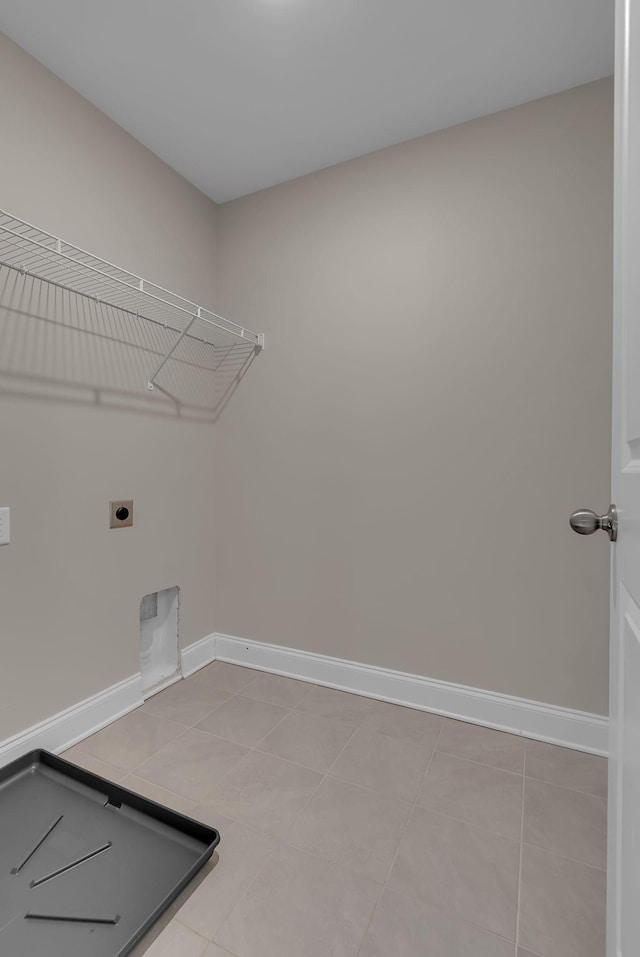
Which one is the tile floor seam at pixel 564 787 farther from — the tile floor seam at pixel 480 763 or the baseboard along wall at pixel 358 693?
the baseboard along wall at pixel 358 693

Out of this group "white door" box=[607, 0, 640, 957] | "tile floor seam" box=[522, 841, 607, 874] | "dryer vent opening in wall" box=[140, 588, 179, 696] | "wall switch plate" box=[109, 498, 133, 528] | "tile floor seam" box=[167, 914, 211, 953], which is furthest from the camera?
"dryer vent opening in wall" box=[140, 588, 179, 696]

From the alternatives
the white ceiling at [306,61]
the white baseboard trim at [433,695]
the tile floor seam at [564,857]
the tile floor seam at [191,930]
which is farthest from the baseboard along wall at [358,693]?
the white ceiling at [306,61]

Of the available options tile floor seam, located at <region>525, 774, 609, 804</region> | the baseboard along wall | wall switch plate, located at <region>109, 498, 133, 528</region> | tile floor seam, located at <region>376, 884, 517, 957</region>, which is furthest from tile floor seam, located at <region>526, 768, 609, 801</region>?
wall switch plate, located at <region>109, 498, 133, 528</region>

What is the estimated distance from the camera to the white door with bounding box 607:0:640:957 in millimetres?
599

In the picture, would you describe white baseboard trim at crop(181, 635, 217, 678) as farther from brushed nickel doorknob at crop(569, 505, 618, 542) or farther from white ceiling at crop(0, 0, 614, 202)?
white ceiling at crop(0, 0, 614, 202)

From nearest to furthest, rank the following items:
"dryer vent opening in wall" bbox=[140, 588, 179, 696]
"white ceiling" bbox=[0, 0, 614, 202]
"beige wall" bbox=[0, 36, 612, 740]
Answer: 1. "white ceiling" bbox=[0, 0, 614, 202]
2. "beige wall" bbox=[0, 36, 612, 740]
3. "dryer vent opening in wall" bbox=[140, 588, 179, 696]

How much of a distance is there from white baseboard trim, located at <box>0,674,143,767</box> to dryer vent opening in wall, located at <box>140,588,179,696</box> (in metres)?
0.11

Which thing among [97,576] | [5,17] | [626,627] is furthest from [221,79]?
[626,627]

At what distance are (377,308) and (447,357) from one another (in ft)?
1.24

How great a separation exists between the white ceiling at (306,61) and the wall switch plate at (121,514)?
1494mm

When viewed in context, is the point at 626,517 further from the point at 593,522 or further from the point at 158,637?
the point at 158,637

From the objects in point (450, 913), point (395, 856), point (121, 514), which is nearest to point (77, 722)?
point (121, 514)

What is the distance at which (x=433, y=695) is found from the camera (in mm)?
1919

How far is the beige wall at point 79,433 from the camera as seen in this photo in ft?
4.97
